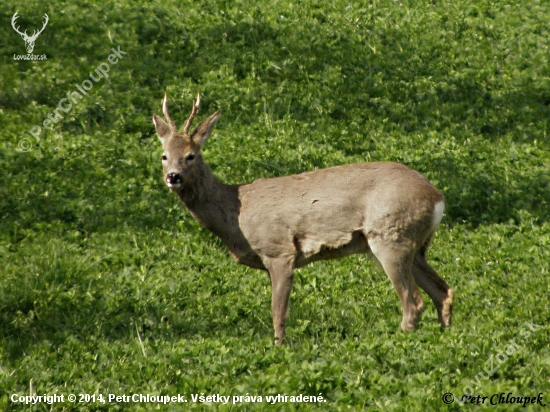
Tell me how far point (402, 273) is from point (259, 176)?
12.3ft

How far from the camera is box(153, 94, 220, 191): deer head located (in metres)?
8.09

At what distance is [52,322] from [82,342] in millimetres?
573

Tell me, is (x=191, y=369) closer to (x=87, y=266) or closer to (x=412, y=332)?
(x=412, y=332)

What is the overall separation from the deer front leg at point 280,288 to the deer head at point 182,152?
3.65 feet

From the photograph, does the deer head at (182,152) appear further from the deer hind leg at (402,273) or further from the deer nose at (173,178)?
the deer hind leg at (402,273)

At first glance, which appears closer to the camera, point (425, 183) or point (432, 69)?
point (425, 183)

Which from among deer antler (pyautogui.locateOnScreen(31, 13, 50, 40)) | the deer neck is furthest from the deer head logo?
the deer neck

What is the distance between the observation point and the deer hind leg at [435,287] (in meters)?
7.80

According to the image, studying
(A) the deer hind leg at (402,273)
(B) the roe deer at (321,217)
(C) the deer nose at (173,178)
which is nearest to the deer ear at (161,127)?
(B) the roe deer at (321,217)

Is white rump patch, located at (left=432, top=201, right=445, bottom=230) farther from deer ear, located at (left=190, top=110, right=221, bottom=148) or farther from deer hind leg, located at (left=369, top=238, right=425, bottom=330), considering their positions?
deer ear, located at (left=190, top=110, right=221, bottom=148)

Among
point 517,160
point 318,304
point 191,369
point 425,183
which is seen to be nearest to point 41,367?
point 191,369

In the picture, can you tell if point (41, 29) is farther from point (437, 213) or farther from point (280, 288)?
point (437, 213)

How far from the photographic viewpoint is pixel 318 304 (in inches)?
335

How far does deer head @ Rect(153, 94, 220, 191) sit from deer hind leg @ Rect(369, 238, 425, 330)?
184 centimetres
